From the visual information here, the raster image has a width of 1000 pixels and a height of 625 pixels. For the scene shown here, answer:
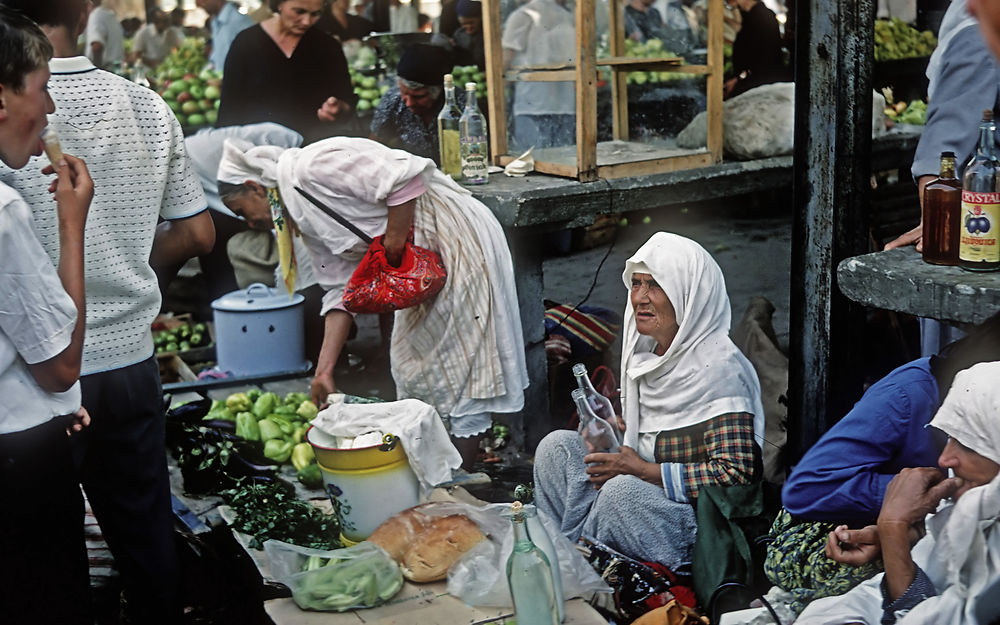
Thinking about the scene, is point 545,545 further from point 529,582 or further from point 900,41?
point 900,41

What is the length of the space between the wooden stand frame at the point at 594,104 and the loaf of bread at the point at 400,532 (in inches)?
66.7

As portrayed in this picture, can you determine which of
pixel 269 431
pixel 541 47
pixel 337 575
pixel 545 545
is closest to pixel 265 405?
pixel 269 431

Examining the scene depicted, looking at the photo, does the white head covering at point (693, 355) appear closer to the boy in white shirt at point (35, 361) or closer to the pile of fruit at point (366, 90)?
the boy in white shirt at point (35, 361)

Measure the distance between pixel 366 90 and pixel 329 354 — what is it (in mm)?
4329

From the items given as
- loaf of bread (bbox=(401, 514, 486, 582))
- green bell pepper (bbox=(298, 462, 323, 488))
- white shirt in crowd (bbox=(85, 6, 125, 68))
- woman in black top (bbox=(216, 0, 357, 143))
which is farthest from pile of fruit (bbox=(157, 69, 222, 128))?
loaf of bread (bbox=(401, 514, 486, 582))

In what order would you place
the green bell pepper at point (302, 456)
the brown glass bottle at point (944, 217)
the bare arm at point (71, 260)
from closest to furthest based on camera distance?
the bare arm at point (71, 260)
the brown glass bottle at point (944, 217)
the green bell pepper at point (302, 456)

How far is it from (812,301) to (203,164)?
402 centimetres

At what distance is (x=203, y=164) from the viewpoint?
616 cm

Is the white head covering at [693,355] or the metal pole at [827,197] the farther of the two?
the white head covering at [693,355]

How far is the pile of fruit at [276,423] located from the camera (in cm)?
441

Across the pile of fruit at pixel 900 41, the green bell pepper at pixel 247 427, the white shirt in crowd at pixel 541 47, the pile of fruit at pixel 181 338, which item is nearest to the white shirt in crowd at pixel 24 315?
the green bell pepper at pixel 247 427

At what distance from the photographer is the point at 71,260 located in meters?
2.43

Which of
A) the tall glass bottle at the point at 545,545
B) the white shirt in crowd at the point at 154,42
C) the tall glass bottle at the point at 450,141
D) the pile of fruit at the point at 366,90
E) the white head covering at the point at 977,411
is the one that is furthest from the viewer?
the white shirt in crowd at the point at 154,42

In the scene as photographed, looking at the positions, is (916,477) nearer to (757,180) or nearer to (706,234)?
(757,180)
